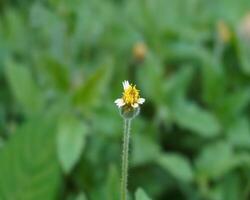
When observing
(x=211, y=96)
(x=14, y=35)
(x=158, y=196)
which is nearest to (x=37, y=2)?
(x=14, y=35)

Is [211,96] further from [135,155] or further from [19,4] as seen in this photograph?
[19,4]

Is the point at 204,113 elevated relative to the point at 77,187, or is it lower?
elevated

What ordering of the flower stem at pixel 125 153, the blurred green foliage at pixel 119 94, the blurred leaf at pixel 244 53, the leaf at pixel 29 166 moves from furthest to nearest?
the blurred leaf at pixel 244 53
the blurred green foliage at pixel 119 94
the leaf at pixel 29 166
the flower stem at pixel 125 153

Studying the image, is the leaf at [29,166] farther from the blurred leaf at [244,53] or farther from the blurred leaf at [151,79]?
the blurred leaf at [244,53]

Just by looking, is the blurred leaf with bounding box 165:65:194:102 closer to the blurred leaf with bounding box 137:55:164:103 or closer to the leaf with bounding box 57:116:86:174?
the blurred leaf with bounding box 137:55:164:103

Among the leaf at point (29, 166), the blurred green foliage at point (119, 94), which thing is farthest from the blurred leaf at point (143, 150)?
the leaf at point (29, 166)

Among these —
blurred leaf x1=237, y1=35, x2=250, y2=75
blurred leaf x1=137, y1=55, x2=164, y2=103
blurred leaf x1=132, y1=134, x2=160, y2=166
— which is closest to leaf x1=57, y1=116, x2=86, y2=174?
blurred leaf x1=132, y1=134, x2=160, y2=166

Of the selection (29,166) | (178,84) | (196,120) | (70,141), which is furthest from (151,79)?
(29,166)
